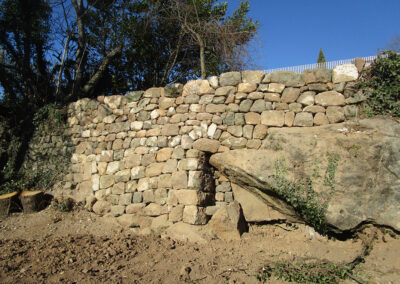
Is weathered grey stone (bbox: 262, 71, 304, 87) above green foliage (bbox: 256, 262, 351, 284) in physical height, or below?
above

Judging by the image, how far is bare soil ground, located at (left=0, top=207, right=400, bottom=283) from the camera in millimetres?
3445

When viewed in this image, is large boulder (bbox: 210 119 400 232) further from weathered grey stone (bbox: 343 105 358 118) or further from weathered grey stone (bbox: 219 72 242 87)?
weathered grey stone (bbox: 219 72 242 87)

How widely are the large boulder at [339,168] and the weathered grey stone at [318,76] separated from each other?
0.78 metres

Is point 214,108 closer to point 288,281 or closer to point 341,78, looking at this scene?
point 341,78

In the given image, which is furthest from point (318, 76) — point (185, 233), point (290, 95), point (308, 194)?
point (185, 233)

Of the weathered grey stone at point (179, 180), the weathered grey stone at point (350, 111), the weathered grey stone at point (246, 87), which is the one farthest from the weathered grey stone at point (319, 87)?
the weathered grey stone at point (179, 180)

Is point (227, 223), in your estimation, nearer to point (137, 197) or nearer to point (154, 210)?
point (154, 210)

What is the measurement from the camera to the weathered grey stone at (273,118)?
14.8 ft

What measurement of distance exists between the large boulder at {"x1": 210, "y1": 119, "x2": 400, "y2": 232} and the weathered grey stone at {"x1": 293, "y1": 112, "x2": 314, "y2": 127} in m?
0.14

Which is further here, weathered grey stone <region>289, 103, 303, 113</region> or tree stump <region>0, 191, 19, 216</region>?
tree stump <region>0, 191, 19, 216</region>

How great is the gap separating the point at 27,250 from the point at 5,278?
83cm

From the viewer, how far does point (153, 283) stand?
3.35 m

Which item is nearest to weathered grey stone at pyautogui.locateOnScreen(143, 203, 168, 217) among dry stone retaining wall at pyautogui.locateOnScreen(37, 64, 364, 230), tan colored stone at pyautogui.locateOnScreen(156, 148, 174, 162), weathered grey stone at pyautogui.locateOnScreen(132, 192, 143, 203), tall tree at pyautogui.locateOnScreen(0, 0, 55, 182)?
dry stone retaining wall at pyautogui.locateOnScreen(37, 64, 364, 230)

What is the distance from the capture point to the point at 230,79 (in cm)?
486
